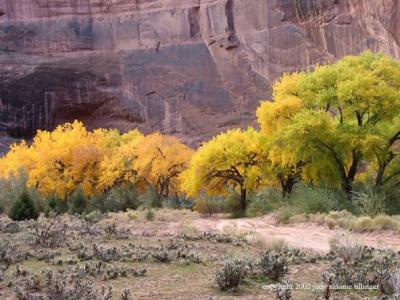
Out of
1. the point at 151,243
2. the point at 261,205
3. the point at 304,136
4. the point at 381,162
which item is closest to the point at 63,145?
the point at 261,205

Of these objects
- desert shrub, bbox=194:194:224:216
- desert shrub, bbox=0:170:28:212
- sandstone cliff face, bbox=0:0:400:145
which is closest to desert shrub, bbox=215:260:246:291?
→ desert shrub, bbox=194:194:224:216

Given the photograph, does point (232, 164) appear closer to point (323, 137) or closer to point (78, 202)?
point (323, 137)

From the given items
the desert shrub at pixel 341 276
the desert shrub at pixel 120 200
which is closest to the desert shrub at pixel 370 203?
the desert shrub at pixel 341 276

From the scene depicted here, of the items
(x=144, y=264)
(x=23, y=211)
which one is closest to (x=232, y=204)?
Result: (x=23, y=211)

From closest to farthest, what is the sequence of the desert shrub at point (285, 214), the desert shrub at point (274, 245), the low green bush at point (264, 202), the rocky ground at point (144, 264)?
the rocky ground at point (144, 264), the desert shrub at point (274, 245), the desert shrub at point (285, 214), the low green bush at point (264, 202)

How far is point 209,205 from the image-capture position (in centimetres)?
3250

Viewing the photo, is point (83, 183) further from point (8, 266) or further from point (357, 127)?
point (8, 266)

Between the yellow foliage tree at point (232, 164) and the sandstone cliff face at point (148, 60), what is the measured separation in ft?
78.8

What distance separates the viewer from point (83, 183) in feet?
125

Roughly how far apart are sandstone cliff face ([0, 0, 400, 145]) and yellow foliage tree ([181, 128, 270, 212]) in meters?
24.0

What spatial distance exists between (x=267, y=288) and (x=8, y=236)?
9.98 meters

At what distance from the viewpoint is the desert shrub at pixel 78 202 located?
3416 centimetres

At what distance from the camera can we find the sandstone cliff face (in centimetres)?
5562

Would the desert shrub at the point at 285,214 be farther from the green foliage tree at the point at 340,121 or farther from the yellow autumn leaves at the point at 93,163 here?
the yellow autumn leaves at the point at 93,163
